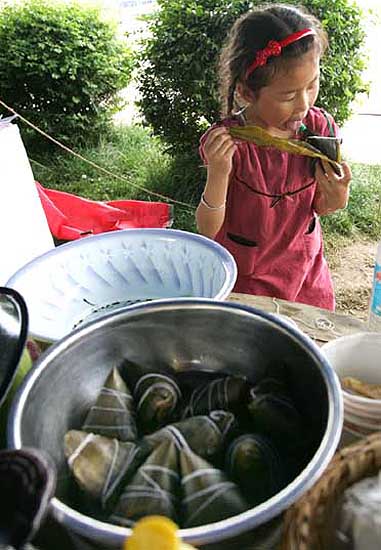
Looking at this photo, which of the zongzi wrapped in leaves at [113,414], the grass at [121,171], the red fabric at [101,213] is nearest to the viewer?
the zongzi wrapped in leaves at [113,414]

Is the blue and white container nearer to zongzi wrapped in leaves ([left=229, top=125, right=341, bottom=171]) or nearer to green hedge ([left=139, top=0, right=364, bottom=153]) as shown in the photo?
zongzi wrapped in leaves ([left=229, top=125, right=341, bottom=171])

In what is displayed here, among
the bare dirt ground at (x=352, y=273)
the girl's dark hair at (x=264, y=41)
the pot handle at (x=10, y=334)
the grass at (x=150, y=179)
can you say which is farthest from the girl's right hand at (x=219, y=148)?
the grass at (x=150, y=179)

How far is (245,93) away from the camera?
1.20 metres

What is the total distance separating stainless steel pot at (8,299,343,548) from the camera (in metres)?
0.50

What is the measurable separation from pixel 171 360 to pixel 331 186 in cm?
74

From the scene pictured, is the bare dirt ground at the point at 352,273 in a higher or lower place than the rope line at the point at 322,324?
lower

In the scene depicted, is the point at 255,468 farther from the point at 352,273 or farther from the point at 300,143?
the point at 352,273

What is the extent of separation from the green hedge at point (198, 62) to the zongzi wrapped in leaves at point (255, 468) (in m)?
2.16

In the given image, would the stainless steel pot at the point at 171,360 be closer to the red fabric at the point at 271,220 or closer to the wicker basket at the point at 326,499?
the wicker basket at the point at 326,499

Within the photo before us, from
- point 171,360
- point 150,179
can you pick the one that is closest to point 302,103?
point 171,360

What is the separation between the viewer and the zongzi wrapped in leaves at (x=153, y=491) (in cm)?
A: 46

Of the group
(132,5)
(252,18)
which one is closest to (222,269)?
(252,18)

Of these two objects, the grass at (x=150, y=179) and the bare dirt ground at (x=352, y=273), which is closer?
the bare dirt ground at (x=352, y=273)

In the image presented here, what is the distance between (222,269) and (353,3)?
2.17m
